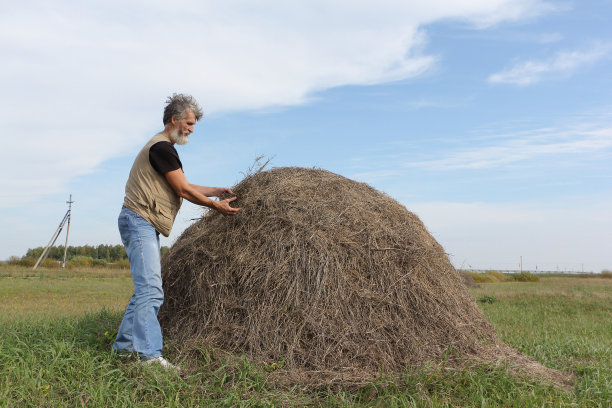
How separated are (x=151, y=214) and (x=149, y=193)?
8.2 inches

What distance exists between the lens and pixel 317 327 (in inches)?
168

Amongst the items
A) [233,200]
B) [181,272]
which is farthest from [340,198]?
[181,272]

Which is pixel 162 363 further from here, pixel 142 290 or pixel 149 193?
pixel 149 193

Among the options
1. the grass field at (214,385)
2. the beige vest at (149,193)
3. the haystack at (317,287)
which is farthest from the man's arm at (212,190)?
the grass field at (214,385)

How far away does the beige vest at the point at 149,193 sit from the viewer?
455 cm

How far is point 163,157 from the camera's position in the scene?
446 cm

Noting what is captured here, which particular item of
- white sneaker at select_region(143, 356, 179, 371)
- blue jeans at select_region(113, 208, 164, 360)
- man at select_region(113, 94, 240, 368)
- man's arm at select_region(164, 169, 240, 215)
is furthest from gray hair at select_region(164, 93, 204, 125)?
white sneaker at select_region(143, 356, 179, 371)

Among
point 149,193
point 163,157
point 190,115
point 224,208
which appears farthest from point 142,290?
point 190,115

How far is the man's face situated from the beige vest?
130 mm

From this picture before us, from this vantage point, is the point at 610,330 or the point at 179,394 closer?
the point at 179,394

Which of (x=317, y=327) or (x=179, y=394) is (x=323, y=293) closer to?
(x=317, y=327)

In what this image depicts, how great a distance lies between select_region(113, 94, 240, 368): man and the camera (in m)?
4.42

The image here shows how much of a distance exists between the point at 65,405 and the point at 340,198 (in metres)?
3.26

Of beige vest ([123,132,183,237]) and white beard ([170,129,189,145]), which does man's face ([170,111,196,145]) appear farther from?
beige vest ([123,132,183,237])
